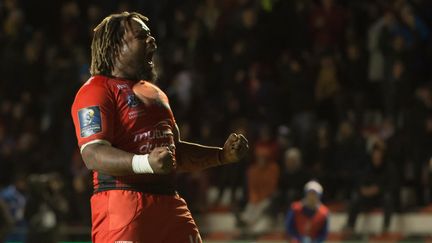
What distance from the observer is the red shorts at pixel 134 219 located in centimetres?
502

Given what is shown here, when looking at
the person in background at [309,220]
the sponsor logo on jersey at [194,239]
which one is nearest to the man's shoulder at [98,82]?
the sponsor logo on jersey at [194,239]

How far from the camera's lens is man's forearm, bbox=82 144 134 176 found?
4.83 m

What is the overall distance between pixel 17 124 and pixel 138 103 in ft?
41.6

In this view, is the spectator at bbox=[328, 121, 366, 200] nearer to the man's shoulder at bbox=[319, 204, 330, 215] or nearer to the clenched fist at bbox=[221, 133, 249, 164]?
the man's shoulder at bbox=[319, 204, 330, 215]

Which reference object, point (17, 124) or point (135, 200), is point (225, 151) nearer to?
point (135, 200)

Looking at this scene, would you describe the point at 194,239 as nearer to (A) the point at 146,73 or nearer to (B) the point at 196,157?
(B) the point at 196,157

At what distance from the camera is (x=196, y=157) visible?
5609mm

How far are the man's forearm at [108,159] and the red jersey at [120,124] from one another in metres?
0.05

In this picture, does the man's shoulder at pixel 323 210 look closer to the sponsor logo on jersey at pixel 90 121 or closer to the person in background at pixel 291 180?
the person in background at pixel 291 180

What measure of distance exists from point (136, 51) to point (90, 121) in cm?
46

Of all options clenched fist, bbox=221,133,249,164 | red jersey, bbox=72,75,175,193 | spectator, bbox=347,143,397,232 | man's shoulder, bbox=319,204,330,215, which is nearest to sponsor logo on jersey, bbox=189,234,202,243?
red jersey, bbox=72,75,175,193

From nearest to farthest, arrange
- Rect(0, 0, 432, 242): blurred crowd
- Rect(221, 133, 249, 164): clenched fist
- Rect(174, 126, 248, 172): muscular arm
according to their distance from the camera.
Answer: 1. Rect(221, 133, 249, 164): clenched fist
2. Rect(174, 126, 248, 172): muscular arm
3. Rect(0, 0, 432, 242): blurred crowd

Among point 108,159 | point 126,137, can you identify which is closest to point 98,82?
point 126,137

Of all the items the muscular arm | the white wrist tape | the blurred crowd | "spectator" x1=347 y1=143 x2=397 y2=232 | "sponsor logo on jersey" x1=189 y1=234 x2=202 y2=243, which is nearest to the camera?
the white wrist tape
